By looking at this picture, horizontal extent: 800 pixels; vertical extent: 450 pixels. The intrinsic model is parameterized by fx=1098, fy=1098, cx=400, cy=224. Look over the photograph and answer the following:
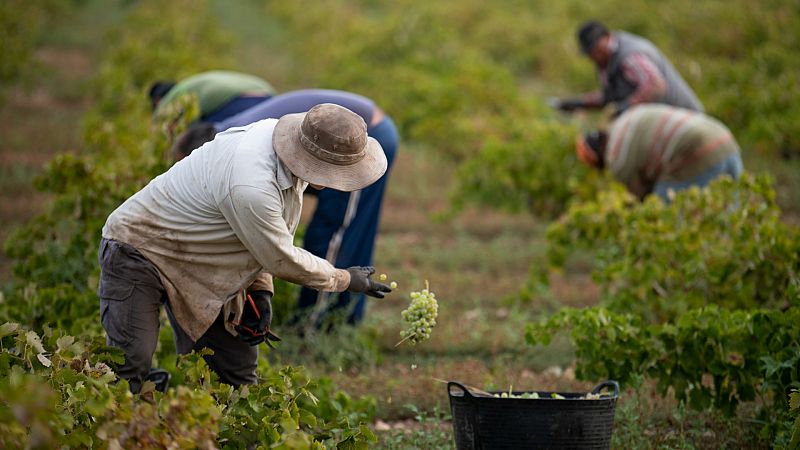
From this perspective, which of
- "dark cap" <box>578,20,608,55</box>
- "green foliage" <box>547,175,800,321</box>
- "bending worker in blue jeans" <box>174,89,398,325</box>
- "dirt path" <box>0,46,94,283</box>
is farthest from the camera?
"dirt path" <box>0,46,94,283</box>

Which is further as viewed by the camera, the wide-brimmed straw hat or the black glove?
the black glove

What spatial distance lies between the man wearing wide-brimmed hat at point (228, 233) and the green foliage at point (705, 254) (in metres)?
2.34

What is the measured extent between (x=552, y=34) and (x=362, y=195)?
15171 millimetres

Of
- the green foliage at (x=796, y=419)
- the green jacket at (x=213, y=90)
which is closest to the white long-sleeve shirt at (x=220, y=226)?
the green foliage at (x=796, y=419)

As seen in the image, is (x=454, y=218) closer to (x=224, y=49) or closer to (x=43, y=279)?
(x=43, y=279)

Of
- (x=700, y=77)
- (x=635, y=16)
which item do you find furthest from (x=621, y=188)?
(x=635, y=16)

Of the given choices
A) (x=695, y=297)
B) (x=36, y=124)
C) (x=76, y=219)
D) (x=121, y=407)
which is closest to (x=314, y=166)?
(x=121, y=407)

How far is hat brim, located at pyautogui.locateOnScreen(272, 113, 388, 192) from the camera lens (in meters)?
3.60

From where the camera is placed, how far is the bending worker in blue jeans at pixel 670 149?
22.9 feet

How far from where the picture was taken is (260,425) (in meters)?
3.54

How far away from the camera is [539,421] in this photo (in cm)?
379

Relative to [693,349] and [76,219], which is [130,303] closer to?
[76,219]

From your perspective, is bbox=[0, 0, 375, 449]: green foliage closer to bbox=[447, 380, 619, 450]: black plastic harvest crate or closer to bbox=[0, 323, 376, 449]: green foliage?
bbox=[0, 323, 376, 449]: green foliage

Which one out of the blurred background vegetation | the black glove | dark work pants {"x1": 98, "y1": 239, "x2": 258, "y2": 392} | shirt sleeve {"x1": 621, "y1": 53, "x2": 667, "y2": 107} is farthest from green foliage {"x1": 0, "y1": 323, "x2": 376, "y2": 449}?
shirt sleeve {"x1": 621, "y1": 53, "x2": 667, "y2": 107}
